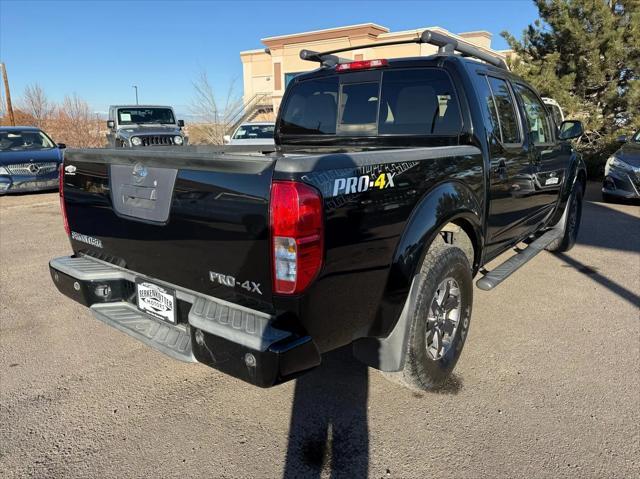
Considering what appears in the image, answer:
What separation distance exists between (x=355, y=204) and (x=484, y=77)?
7.07 ft

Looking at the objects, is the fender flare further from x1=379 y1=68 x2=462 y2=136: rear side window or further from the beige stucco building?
the beige stucco building

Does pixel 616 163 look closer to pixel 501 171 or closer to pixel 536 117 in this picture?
pixel 536 117

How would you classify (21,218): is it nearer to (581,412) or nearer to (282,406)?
(282,406)

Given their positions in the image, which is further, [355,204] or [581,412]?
[581,412]

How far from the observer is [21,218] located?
27.6 feet

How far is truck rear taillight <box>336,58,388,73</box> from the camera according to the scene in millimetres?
3701

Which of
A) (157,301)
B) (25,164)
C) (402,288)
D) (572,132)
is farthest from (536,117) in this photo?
(25,164)

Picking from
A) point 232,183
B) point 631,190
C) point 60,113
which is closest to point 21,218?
point 232,183

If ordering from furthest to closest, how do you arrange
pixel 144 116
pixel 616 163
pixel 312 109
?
pixel 144 116 < pixel 616 163 < pixel 312 109

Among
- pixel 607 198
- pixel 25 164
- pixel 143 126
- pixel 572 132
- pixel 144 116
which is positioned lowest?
pixel 607 198

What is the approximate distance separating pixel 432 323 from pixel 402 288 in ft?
1.77

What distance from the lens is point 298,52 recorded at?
3069cm

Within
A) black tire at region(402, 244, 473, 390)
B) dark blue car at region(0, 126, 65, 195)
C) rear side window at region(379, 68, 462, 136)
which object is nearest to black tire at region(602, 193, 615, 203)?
rear side window at region(379, 68, 462, 136)

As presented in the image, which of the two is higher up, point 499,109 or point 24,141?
point 499,109
